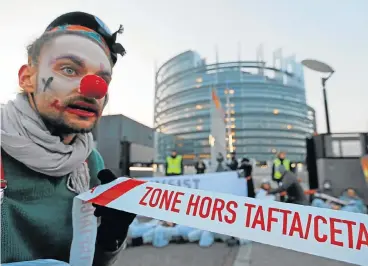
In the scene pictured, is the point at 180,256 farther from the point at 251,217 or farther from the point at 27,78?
the point at 27,78

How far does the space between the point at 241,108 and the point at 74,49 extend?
68.0m

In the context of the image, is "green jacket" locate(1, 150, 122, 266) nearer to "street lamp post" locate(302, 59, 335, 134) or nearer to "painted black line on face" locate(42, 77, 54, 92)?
"painted black line on face" locate(42, 77, 54, 92)

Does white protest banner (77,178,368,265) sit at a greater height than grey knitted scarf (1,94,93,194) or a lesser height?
lesser

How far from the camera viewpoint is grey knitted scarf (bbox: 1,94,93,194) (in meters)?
1.00

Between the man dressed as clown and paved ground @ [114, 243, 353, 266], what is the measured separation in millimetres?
2163

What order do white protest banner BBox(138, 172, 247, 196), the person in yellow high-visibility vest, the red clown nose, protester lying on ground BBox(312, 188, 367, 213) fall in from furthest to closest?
1. the person in yellow high-visibility vest
2. protester lying on ground BBox(312, 188, 367, 213)
3. white protest banner BBox(138, 172, 247, 196)
4. the red clown nose

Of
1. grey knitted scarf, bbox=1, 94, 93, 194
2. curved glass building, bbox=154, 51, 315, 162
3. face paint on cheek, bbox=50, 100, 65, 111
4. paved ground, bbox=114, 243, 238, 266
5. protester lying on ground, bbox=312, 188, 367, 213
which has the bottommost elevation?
paved ground, bbox=114, 243, 238, 266

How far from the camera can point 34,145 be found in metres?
1.01

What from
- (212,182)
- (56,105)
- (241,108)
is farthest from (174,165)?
(241,108)

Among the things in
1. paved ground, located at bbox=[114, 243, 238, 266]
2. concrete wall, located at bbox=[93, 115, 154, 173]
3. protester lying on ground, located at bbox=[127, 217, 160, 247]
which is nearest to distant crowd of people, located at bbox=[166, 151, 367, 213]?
paved ground, located at bbox=[114, 243, 238, 266]

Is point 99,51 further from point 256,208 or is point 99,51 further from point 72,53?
point 256,208

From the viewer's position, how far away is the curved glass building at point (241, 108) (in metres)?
66.1

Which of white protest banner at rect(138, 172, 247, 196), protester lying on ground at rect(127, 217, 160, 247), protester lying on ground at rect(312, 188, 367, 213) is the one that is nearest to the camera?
white protest banner at rect(138, 172, 247, 196)

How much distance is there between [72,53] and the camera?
3.68ft
